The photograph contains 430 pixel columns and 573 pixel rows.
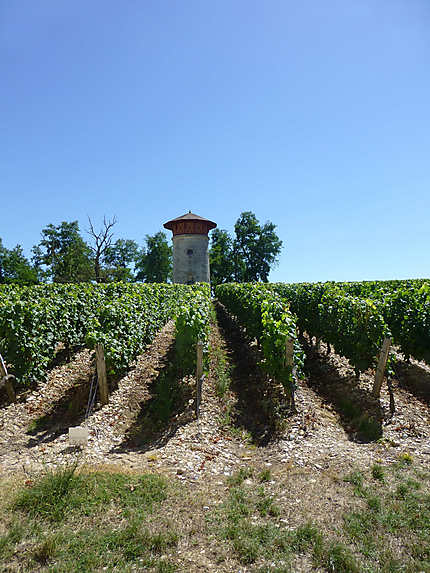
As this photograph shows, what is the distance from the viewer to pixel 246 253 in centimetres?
5106

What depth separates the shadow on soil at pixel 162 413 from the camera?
5.79m

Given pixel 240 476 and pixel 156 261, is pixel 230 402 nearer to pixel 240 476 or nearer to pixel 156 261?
pixel 240 476

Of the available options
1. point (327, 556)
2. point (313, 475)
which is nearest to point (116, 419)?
point (313, 475)

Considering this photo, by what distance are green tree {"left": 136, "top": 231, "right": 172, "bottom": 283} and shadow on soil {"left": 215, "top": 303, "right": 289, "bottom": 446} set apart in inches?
1688

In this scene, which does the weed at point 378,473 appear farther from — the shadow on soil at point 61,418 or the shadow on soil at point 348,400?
the shadow on soil at point 61,418

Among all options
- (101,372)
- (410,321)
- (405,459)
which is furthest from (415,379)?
(101,372)

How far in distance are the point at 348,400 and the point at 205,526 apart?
4.59 m

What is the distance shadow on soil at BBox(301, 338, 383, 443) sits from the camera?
19.2ft

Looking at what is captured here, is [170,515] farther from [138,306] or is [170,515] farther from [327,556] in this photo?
[138,306]

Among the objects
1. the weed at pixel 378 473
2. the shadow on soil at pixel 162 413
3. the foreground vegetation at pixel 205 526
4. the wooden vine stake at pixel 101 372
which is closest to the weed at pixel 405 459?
the foreground vegetation at pixel 205 526

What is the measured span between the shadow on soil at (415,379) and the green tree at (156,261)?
46183 mm

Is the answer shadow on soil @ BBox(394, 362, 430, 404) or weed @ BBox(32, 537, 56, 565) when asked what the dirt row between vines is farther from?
weed @ BBox(32, 537, 56, 565)

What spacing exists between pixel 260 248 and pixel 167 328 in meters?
38.0

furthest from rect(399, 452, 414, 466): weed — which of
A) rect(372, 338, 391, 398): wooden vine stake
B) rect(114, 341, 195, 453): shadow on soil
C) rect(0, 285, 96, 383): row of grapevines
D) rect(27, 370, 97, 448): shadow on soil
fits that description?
rect(0, 285, 96, 383): row of grapevines
